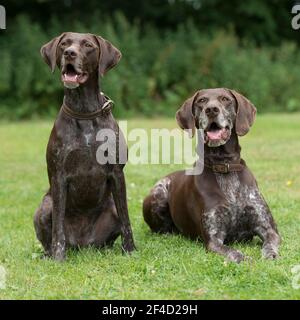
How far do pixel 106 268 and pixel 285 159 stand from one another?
6.34m

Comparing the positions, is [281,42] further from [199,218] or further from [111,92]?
[199,218]

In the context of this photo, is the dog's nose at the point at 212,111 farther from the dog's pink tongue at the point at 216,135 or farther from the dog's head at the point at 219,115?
the dog's pink tongue at the point at 216,135

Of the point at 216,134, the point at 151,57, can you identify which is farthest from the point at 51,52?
the point at 151,57

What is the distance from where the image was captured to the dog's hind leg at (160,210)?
7238 millimetres

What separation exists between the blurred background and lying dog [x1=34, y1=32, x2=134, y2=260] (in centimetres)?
1303

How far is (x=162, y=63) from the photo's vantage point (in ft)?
Answer: 68.3

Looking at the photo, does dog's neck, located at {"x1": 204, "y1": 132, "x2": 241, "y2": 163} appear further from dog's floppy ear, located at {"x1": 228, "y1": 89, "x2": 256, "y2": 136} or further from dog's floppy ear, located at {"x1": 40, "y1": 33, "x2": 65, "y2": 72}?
dog's floppy ear, located at {"x1": 40, "y1": 33, "x2": 65, "y2": 72}

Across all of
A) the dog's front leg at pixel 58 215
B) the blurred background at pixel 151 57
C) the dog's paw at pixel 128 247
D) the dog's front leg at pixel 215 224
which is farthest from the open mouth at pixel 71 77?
the blurred background at pixel 151 57

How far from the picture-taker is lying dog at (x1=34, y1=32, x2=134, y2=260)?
601 cm

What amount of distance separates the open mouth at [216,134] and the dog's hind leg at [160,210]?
1.24 m

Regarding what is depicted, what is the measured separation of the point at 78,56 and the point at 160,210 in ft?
6.79

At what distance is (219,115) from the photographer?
20.0 ft

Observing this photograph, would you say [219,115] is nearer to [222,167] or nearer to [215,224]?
[222,167]
